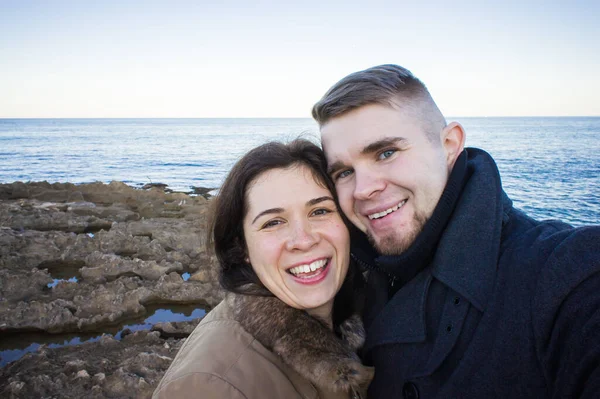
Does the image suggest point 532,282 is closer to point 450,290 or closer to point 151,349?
point 450,290

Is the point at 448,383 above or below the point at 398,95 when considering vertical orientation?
below

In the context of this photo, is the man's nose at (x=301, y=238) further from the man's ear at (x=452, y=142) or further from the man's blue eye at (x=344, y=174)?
the man's ear at (x=452, y=142)

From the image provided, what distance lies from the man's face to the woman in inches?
12.4

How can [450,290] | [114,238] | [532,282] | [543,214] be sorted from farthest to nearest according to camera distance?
[543,214] → [114,238] → [450,290] → [532,282]

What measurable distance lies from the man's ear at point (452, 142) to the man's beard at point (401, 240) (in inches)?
19.9

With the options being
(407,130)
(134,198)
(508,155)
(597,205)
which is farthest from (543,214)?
(508,155)

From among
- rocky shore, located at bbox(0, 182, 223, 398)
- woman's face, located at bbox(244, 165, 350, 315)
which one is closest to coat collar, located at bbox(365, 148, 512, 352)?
woman's face, located at bbox(244, 165, 350, 315)

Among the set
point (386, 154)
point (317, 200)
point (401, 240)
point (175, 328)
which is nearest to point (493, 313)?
point (401, 240)

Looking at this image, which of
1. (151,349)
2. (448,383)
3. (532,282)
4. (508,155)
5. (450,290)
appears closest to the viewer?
(532,282)

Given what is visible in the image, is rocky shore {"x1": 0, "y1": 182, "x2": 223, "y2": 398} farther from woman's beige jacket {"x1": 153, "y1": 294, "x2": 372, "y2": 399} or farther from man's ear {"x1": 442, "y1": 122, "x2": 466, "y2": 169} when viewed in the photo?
man's ear {"x1": 442, "y1": 122, "x2": 466, "y2": 169}

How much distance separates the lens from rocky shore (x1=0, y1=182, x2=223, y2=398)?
4.43 m

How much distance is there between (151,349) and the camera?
5.09m

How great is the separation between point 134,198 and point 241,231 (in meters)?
13.7

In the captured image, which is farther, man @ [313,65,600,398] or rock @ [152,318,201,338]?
rock @ [152,318,201,338]
